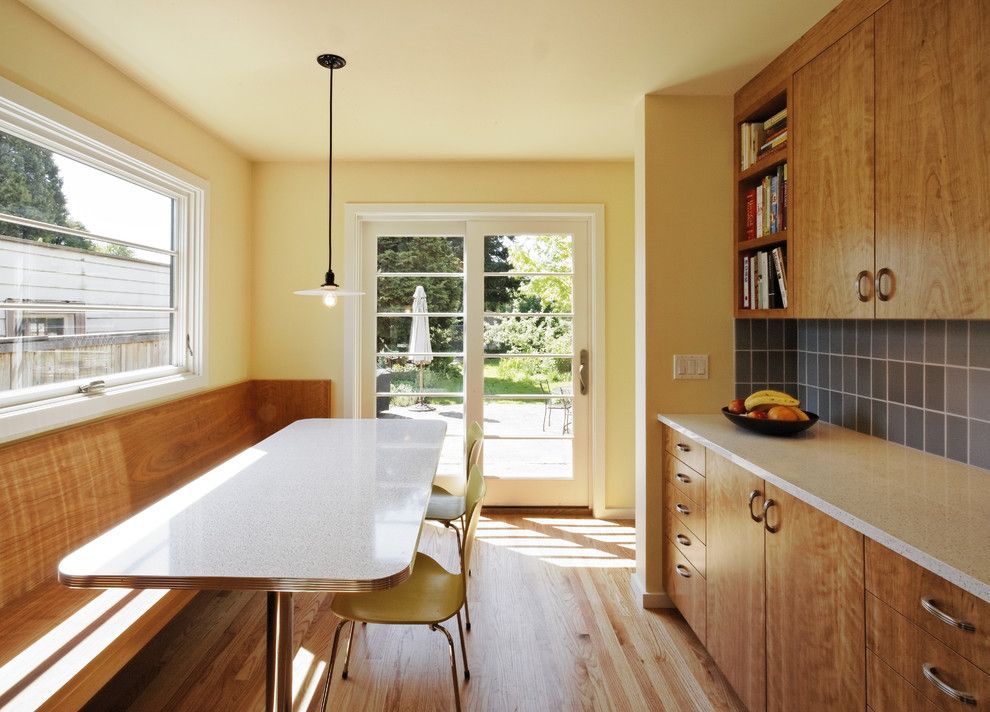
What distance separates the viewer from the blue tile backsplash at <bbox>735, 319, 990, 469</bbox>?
5.45 feet

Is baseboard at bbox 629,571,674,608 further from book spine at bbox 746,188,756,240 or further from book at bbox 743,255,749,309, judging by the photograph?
book spine at bbox 746,188,756,240

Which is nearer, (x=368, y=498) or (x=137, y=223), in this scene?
(x=368, y=498)

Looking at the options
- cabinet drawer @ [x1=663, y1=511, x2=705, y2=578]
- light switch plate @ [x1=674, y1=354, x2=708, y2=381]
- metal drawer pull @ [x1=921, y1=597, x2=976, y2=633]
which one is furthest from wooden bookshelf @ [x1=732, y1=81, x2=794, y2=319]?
metal drawer pull @ [x1=921, y1=597, x2=976, y2=633]

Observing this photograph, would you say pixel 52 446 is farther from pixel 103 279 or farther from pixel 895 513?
pixel 895 513

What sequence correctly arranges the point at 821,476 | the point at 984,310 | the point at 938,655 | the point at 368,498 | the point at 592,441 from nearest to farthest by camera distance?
the point at 938,655 → the point at 984,310 → the point at 821,476 → the point at 368,498 → the point at 592,441

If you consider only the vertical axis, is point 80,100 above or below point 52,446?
above

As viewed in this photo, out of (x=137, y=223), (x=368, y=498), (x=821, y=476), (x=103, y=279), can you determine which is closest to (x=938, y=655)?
(x=821, y=476)

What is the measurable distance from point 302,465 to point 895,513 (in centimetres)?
186

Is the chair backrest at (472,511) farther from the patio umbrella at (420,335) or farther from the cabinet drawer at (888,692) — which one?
the patio umbrella at (420,335)

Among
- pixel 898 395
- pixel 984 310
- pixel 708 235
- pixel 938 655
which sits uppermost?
pixel 708 235

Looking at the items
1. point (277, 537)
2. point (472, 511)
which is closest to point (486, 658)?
point (472, 511)

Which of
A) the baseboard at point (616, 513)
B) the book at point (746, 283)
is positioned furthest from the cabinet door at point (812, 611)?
the baseboard at point (616, 513)

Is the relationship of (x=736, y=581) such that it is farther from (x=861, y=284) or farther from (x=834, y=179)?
(x=834, y=179)

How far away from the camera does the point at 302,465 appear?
2.08 meters
